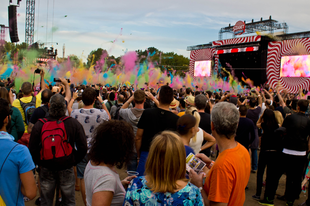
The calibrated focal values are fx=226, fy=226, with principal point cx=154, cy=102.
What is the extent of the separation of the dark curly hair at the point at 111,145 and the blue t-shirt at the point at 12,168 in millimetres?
585

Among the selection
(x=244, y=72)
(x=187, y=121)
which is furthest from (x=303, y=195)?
(x=244, y=72)

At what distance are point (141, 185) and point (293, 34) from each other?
1097 inches

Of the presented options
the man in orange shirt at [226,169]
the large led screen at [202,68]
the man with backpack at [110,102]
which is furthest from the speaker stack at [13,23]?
the man in orange shirt at [226,169]

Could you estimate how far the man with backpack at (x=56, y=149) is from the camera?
269 centimetres

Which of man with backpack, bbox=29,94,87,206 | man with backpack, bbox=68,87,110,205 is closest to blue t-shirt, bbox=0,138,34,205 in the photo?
man with backpack, bbox=29,94,87,206

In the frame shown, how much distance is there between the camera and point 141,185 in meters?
1.54

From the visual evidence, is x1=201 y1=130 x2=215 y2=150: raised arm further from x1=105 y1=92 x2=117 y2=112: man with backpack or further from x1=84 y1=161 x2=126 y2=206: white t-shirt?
x1=105 y1=92 x2=117 y2=112: man with backpack

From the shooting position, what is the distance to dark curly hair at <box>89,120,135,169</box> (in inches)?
71.0

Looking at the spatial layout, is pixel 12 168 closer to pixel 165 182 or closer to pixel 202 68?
pixel 165 182

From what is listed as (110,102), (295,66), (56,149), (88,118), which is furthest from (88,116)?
(295,66)

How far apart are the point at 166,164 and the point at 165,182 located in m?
0.12

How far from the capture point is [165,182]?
1499mm

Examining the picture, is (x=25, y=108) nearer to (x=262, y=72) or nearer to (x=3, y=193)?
(x=3, y=193)

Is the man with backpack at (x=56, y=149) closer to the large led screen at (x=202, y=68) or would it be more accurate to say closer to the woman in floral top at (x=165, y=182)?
the woman in floral top at (x=165, y=182)
